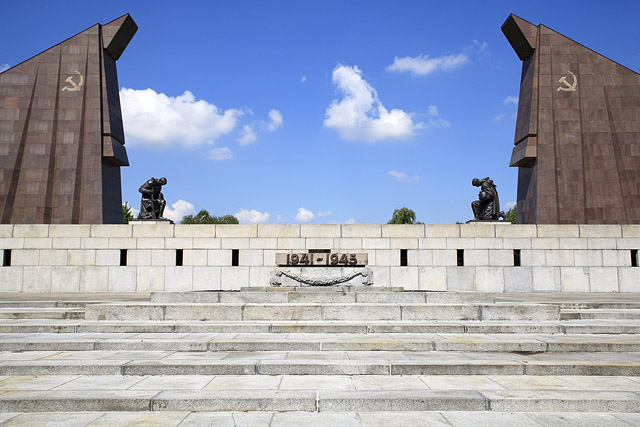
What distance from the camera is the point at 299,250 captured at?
22.0 meters

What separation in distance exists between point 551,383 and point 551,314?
5.40 m

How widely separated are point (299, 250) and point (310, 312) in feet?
34.6

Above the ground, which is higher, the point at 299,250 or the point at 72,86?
the point at 72,86

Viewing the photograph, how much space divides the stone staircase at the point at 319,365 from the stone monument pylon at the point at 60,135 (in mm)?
Result: 16155

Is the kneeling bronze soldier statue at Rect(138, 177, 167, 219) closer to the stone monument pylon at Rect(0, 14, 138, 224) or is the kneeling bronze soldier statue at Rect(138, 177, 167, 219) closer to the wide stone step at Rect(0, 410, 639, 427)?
the stone monument pylon at Rect(0, 14, 138, 224)

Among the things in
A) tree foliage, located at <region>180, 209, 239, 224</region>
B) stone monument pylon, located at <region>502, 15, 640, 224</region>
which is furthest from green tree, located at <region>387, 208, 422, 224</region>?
stone monument pylon, located at <region>502, 15, 640, 224</region>

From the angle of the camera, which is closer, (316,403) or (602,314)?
(316,403)

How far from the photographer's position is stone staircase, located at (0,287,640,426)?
19.1 feet

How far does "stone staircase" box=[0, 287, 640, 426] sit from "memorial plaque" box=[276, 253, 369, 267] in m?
5.84

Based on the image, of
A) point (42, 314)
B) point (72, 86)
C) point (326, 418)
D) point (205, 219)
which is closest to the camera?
point (326, 418)

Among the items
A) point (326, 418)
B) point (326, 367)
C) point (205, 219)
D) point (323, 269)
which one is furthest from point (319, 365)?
point (205, 219)

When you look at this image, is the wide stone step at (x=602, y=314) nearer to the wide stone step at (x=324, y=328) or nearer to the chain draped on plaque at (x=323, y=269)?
the wide stone step at (x=324, y=328)

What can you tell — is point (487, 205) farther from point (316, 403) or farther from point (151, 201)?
point (316, 403)

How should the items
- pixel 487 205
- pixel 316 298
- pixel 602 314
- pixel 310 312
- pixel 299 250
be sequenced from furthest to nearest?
pixel 487 205
pixel 299 250
pixel 316 298
pixel 602 314
pixel 310 312
